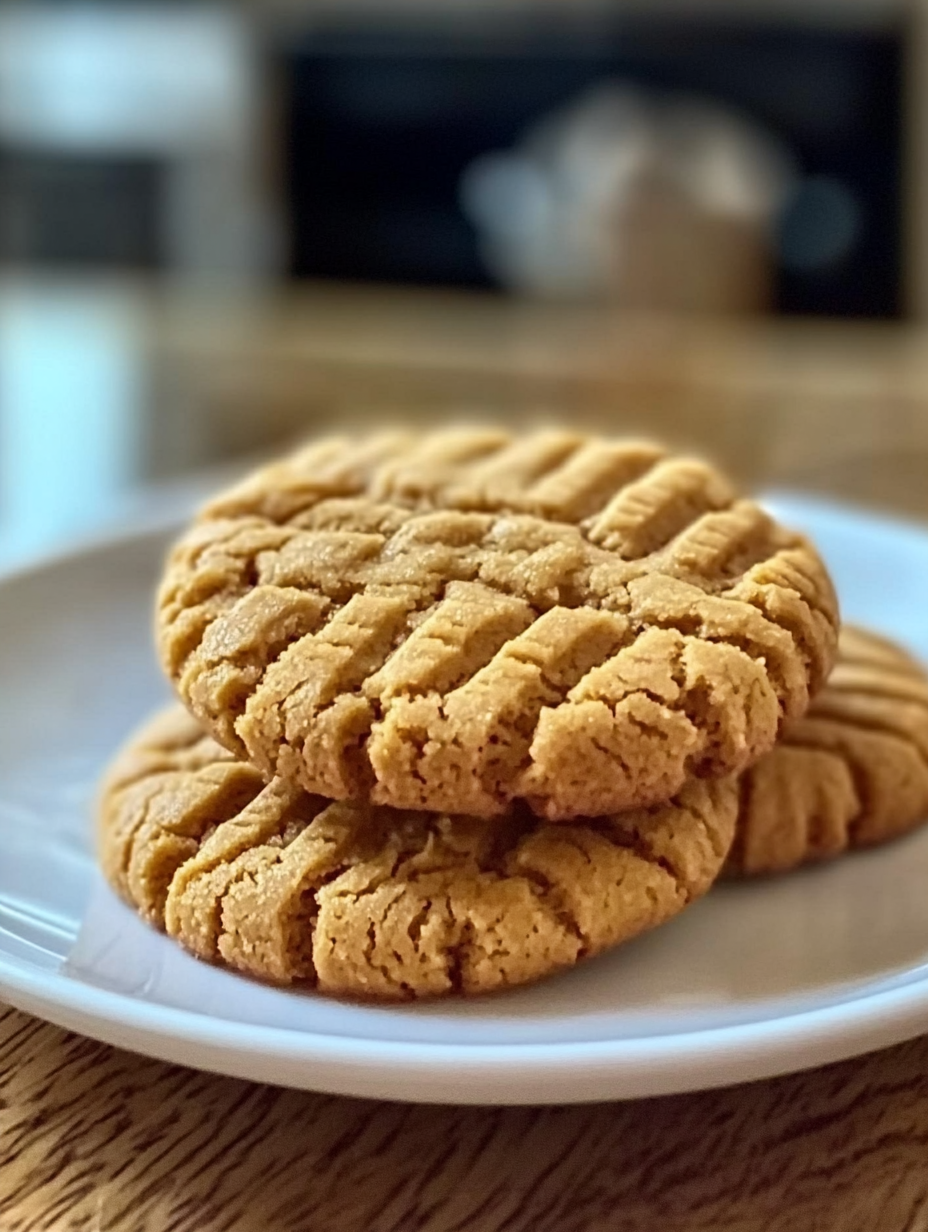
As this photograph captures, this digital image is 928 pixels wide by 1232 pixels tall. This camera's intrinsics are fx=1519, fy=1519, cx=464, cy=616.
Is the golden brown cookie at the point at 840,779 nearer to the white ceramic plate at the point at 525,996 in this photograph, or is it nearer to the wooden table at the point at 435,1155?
the white ceramic plate at the point at 525,996

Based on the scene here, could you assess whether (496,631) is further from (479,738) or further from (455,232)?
(455,232)

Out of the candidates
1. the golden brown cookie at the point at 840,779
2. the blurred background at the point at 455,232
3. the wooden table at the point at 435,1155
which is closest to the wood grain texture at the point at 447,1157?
the wooden table at the point at 435,1155

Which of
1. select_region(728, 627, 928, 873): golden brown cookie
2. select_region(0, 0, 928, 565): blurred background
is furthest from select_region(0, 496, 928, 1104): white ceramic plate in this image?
select_region(0, 0, 928, 565): blurred background

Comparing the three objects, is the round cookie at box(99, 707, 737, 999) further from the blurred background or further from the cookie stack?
the blurred background

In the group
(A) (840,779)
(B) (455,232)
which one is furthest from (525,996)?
(B) (455,232)

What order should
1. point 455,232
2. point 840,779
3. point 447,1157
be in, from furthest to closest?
point 455,232
point 840,779
point 447,1157

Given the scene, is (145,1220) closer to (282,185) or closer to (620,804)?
(620,804)
